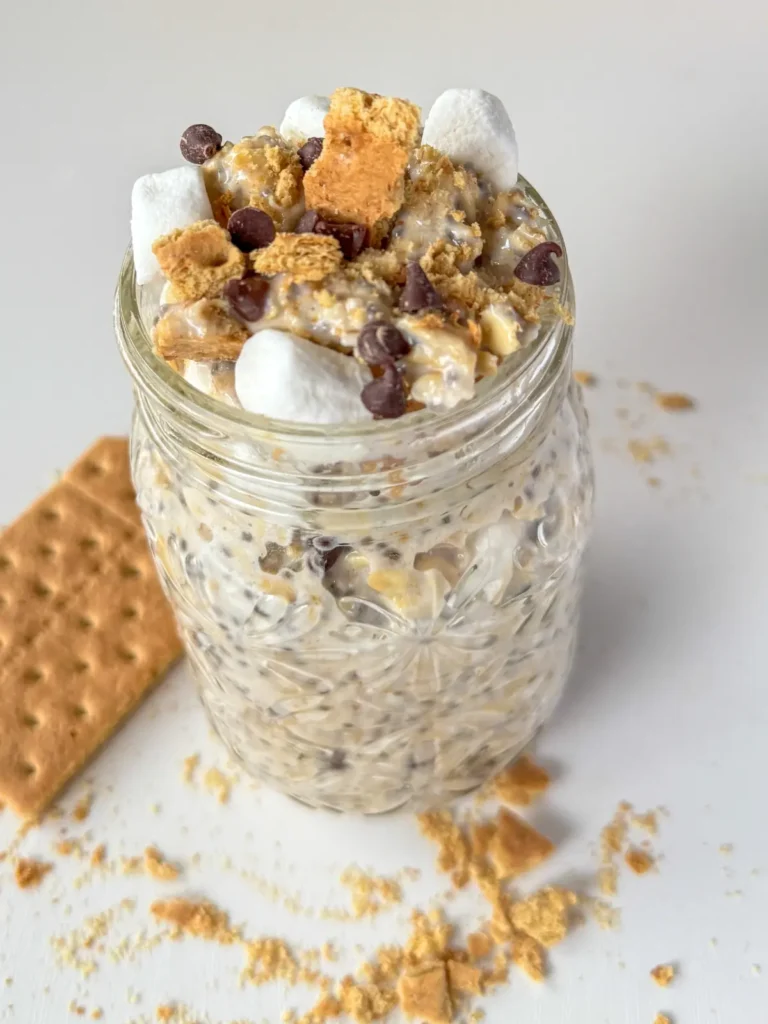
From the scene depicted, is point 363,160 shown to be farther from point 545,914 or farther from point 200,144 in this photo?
point 545,914

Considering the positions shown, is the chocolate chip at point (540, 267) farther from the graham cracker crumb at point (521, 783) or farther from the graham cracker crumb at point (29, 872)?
the graham cracker crumb at point (29, 872)

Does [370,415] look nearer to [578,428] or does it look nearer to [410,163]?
[410,163]

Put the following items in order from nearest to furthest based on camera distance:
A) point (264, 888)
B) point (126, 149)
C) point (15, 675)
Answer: point (264, 888)
point (15, 675)
point (126, 149)

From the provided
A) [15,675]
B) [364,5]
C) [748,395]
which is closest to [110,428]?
[15,675]

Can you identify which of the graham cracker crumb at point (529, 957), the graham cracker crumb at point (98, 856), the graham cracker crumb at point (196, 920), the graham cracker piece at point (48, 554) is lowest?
the graham cracker crumb at point (529, 957)

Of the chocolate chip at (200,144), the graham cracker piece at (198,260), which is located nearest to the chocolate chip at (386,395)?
the graham cracker piece at (198,260)

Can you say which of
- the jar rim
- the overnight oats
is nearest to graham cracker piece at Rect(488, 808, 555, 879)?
the overnight oats

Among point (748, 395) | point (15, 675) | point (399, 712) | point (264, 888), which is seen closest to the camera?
point (399, 712)
